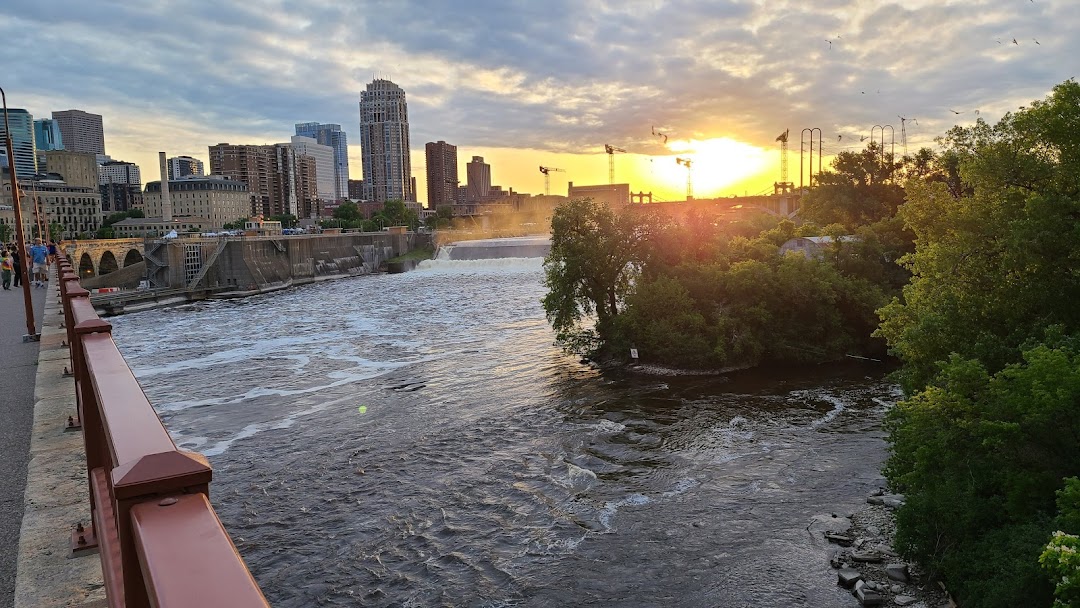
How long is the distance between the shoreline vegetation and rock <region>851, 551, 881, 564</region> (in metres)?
0.67

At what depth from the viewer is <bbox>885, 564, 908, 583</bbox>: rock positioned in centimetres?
1706

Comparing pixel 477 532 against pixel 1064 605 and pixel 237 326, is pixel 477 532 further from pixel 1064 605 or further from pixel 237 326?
pixel 237 326

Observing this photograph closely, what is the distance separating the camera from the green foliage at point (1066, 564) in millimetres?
10602

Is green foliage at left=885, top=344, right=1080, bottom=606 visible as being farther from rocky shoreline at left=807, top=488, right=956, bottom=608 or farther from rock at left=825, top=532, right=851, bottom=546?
rock at left=825, top=532, right=851, bottom=546

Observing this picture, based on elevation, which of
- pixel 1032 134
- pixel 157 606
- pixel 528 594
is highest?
pixel 1032 134

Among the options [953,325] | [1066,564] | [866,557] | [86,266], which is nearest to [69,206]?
[86,266]

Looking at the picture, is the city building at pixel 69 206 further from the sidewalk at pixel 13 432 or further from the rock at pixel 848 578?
the rock at pixel 848 578

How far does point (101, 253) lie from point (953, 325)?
9950cm

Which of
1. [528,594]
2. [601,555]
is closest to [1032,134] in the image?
[601,555]

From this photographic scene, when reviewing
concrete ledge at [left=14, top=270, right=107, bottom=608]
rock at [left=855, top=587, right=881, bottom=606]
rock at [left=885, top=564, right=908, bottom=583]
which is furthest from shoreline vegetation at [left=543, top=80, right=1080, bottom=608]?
concrete ledge at [left=14, top=270, right=107, bottom=608]

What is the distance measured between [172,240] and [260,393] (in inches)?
2436

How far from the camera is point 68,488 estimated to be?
7.72m

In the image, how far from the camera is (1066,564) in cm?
1067

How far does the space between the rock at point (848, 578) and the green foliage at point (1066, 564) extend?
5.05 metres
